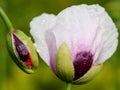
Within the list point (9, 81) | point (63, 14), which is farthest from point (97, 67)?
point (9, 81)

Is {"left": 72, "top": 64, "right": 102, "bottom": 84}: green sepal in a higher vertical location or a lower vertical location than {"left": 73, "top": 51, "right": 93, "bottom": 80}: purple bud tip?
lower

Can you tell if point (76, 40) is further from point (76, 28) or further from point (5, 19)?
point (5, 19)

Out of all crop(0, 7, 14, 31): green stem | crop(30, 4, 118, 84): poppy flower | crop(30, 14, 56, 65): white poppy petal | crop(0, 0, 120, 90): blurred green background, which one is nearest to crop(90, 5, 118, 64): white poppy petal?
crop(30, 4, 118, 84): poppy flower

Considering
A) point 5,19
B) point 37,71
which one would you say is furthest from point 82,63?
point 37,71

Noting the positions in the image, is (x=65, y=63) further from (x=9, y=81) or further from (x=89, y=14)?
(x=9, y=81)

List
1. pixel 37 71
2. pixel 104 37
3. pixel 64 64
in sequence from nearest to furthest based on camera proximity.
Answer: pixel 64 64 < pixel 104 37 < pixel 37 71

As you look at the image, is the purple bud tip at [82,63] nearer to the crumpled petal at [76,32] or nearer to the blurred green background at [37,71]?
the crumpled petal at [76,32]

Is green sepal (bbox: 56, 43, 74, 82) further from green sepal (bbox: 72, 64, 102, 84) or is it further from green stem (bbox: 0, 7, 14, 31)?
green stem (bbox: 0, 7, 14, 31)
